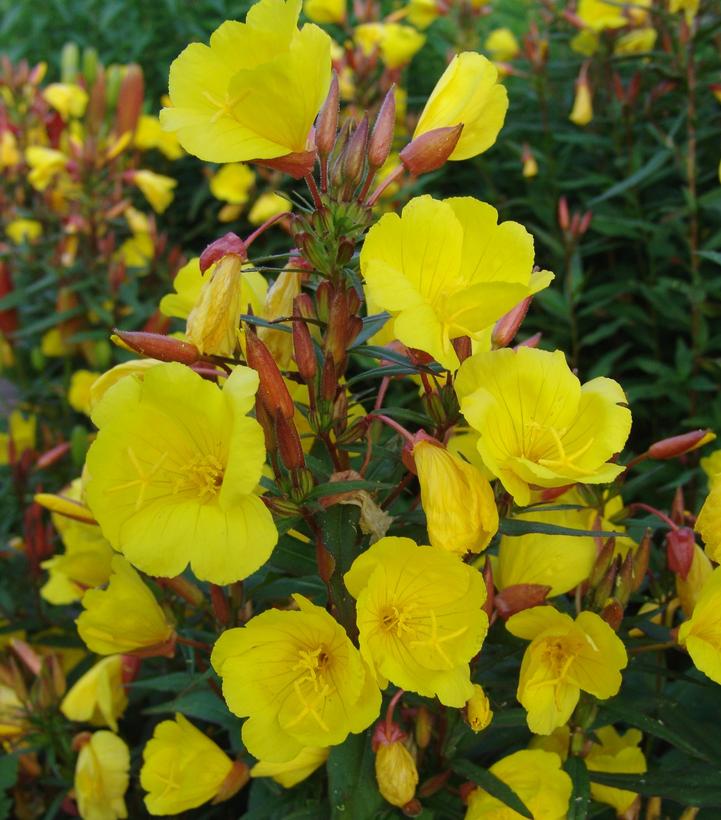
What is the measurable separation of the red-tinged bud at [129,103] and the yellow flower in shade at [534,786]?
2.51m

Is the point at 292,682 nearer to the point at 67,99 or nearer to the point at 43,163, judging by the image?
the point at 43,163

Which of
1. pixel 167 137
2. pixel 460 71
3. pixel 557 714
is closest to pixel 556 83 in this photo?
pixel 167 137

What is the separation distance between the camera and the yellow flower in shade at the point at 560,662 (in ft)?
3.55

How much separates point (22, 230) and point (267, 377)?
2324 mm

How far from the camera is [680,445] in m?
1.18

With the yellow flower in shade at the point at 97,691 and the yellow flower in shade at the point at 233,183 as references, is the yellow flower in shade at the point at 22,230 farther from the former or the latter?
the yellow flower in shade at the point at 97,691

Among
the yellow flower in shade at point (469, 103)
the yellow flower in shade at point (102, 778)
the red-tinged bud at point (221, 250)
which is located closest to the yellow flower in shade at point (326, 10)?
the yellow flower in shade at point (469, 103)

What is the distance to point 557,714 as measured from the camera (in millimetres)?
1100

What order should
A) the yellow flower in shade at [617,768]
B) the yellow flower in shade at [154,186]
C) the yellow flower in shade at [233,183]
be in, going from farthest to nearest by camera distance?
1. the yellow flower in shade at [233,183]
2. the yellow flower in shade at [154,186]
3. the yellow flower in shade at [617,768]

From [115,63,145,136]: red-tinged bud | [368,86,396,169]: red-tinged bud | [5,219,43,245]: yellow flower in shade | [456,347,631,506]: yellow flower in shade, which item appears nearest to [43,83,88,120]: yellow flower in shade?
[115,63,145,136]: red-tinged bud

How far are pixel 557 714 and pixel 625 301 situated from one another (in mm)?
1676

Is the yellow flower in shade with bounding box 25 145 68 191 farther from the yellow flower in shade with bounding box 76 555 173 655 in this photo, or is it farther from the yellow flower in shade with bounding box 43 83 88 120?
the yellow flower in shade with bounding box 76 555 173 655

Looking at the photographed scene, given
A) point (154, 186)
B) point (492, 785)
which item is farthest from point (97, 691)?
point (154, 186)

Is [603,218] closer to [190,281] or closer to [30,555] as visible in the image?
[190,281]
